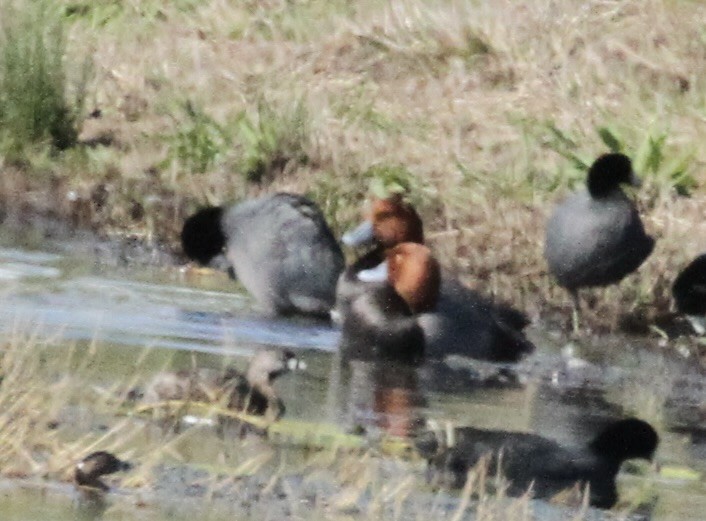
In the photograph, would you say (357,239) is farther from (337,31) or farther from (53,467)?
(337,31)

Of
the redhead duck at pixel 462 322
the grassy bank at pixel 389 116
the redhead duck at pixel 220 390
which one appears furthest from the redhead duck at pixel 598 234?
the redhead duck at pixel 220 390

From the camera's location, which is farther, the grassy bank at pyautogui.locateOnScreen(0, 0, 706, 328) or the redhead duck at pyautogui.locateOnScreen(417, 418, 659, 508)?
the grassy bank at pyautogui.locateOnScreen(0, 0, 706, 328)

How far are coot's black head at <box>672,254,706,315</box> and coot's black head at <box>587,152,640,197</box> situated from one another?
799 mm

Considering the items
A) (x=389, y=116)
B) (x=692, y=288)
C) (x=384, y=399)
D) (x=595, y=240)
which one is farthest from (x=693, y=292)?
(x=389, y=116)

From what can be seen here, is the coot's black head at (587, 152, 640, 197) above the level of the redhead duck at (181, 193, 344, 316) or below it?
above

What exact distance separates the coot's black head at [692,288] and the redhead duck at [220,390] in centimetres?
402

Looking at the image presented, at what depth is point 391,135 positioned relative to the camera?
15.9 meters

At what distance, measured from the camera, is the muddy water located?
862 centimetres

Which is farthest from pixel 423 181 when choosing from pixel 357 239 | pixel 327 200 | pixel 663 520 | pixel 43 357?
pixel 663 520

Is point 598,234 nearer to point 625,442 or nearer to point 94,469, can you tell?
point 625,442

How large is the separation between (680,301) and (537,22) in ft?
18.8

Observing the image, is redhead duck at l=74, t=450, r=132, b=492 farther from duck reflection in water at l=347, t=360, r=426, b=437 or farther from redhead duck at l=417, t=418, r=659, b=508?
→ duck reflection in water at l=347, t=360, r=426, b=437

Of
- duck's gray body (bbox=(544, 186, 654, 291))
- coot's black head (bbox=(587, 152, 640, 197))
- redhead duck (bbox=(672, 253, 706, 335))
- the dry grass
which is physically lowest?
the dry grass

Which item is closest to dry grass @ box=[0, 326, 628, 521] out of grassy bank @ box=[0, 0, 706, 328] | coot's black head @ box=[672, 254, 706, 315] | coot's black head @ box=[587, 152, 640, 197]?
coot's black head @ box=[672, 254, 706, 315]
